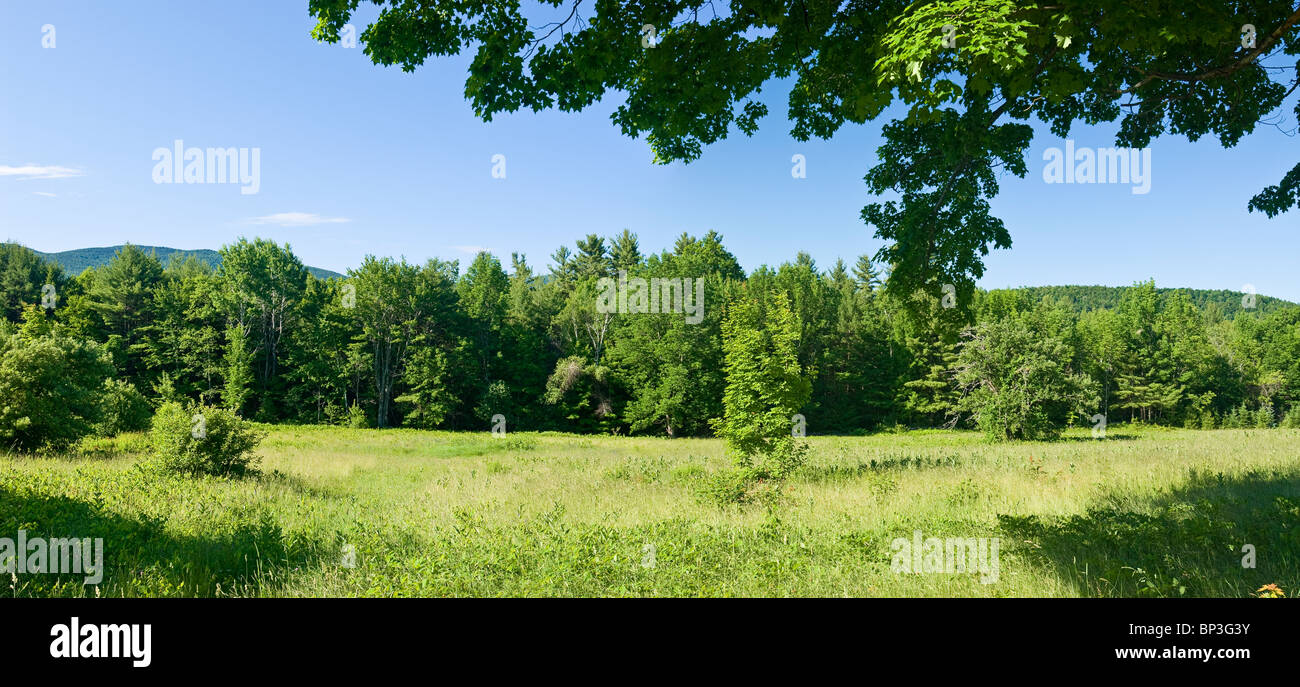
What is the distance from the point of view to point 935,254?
7.96m

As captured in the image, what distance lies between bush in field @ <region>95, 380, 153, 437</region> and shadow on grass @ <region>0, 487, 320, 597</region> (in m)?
20.4

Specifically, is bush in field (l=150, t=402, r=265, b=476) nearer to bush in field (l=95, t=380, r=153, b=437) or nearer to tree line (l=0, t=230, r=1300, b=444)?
bush in field (l=95, t=380, r=153, b=437)

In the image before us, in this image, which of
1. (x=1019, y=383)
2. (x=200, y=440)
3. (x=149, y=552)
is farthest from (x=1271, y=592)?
(x=1019, y=383)

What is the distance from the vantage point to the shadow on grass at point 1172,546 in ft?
16.0

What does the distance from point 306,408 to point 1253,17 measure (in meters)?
58.6

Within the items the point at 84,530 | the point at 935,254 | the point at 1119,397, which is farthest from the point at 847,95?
the point at 1119,397

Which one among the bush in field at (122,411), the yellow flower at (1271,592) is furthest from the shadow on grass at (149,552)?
the bush in field at (122,411)

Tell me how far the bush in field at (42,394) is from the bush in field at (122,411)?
6061 mm

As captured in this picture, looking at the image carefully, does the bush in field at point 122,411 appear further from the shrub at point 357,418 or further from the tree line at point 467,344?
the shrub at point 357,418

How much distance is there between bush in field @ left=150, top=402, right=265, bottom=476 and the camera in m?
14.1

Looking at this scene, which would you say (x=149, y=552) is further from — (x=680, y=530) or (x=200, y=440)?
(x=200, y=440)

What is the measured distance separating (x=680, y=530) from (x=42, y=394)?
22793mm

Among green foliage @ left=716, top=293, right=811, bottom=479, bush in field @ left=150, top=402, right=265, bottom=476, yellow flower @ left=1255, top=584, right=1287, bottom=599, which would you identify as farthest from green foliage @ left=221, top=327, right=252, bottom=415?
yellow flower @ left=1255, top=584, right=1287, bottom=599
